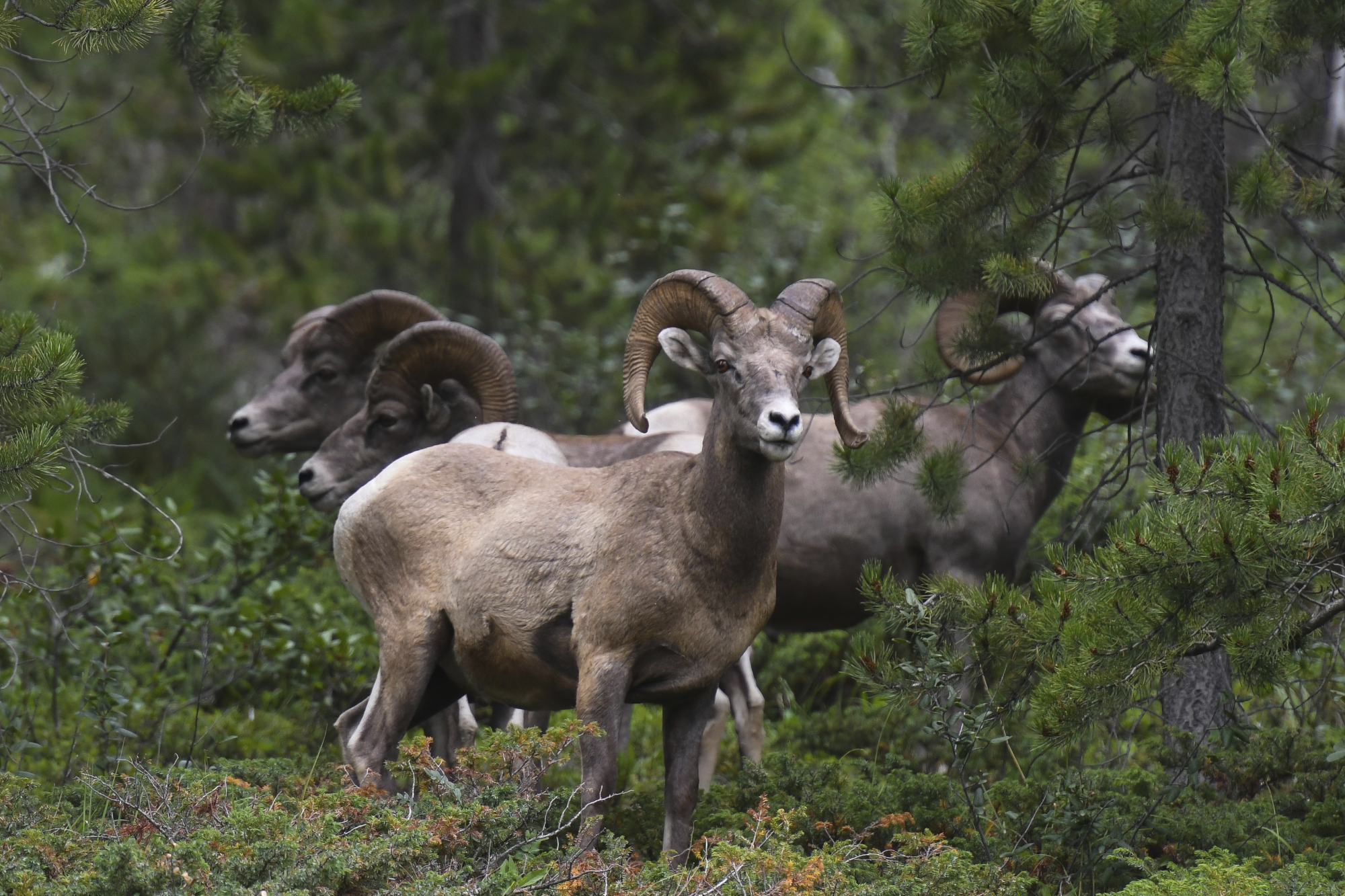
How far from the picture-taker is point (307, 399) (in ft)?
27.9

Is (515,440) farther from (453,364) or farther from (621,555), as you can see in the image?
(621,555)

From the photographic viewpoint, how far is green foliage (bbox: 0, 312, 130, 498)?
5105 mm

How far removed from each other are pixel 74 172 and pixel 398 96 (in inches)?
375

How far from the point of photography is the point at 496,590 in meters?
5.68

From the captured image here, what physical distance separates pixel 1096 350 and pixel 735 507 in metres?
2.98

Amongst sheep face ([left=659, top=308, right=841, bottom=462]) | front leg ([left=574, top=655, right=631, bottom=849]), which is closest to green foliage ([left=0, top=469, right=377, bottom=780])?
front leg ([left=574, top=655, right=631, bottom=849])

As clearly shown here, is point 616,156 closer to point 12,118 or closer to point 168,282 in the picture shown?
point 168,282

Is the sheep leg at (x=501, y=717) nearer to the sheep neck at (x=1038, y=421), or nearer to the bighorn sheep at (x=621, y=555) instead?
the bighorn sheep at (x=621, y=555)

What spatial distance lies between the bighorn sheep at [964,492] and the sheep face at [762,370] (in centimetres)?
194

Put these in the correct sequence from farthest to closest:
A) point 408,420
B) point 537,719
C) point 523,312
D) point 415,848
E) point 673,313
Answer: point 523,312, point 408,420, point 537,719, point 673,313, point 415,848

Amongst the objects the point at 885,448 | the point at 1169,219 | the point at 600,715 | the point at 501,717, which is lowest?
the point at 501,717

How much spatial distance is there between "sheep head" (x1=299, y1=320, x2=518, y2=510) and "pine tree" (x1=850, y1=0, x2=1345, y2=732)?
2.35 meters

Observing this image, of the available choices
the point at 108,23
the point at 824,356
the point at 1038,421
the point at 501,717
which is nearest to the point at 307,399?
the point at 501,717

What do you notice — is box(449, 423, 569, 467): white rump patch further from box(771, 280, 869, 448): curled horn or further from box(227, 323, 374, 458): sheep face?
box(771, 280, 869, 448): curled horn
